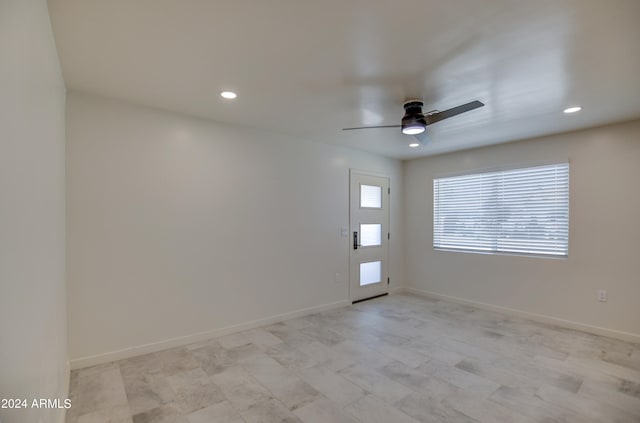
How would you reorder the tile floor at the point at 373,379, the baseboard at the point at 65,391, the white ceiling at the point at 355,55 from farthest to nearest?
1. the tile floor at the point at 373,379
2. the baseboard at the point at 65,391
3. the white ceiling at the point at 355,55

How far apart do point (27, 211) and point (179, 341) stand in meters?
2.53

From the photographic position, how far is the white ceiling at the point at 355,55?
176 cm

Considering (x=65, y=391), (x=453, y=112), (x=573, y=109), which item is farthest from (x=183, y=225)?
(x=573, y=109)

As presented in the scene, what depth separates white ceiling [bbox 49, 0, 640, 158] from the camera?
176 centimetres

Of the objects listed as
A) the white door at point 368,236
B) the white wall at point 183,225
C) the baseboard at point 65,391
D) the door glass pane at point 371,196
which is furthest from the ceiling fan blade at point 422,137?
the baseboard at point 65,391

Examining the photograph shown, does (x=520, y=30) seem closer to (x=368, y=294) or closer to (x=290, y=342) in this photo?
(x=290, y=342)

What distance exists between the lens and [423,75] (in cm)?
250

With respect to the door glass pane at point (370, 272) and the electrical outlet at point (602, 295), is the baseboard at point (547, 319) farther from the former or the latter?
the door glass pane at point (370, 272)

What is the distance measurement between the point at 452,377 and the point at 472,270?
8.63ft

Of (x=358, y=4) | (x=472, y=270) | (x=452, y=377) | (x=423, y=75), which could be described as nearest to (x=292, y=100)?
(x=423, y=75)

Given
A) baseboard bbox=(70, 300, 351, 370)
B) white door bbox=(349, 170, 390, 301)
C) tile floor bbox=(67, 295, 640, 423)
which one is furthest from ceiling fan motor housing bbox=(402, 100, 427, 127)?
baseboard bbox=(70, 300, 351, 370)

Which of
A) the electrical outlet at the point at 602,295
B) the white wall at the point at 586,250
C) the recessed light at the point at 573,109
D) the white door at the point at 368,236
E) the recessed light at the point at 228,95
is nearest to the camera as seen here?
the recessed light at the point at 228,95

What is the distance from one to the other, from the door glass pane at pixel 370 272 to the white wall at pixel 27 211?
405 centimetres

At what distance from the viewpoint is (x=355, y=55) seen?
222 centimetres
